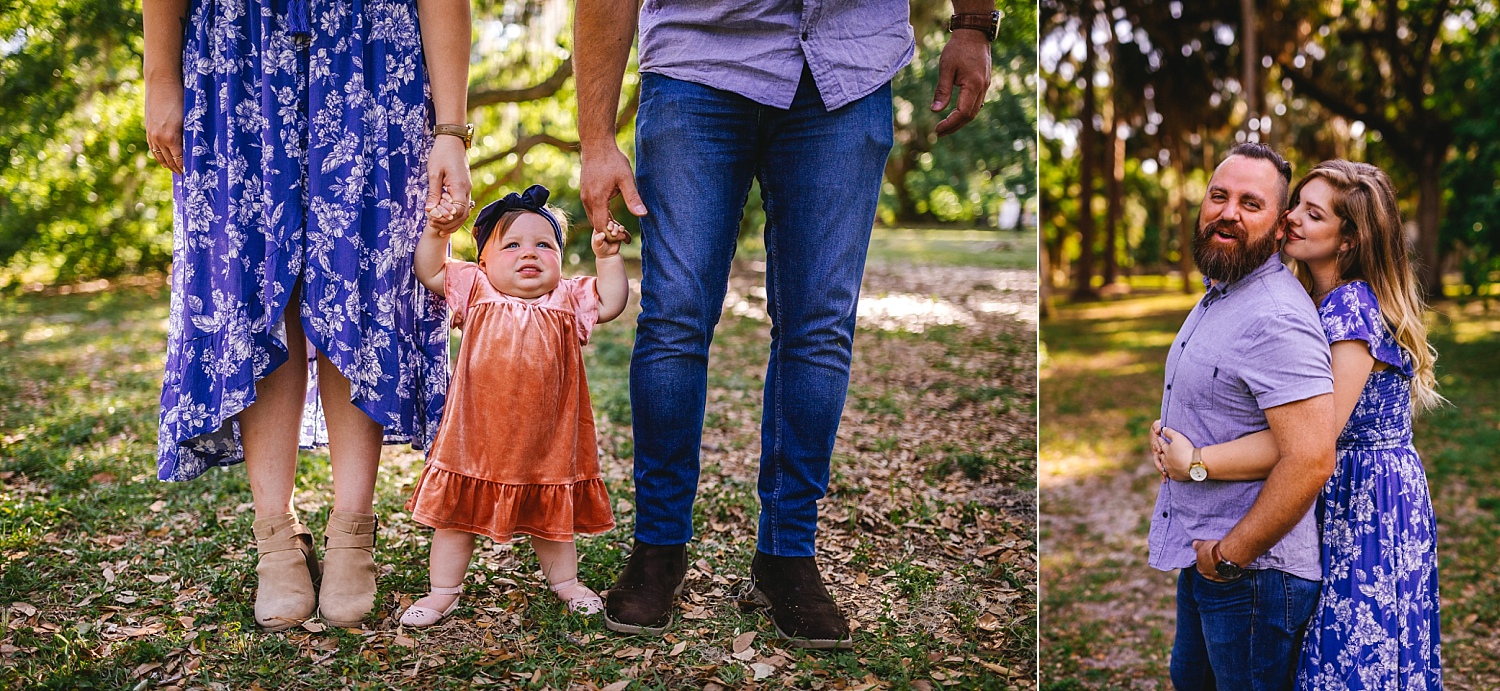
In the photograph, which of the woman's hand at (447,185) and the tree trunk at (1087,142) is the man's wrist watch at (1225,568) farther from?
the tree trunk at (1087,142)

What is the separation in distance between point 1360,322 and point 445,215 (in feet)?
6.51

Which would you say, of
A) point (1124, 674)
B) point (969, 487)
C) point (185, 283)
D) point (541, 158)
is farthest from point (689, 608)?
point (541, 158)

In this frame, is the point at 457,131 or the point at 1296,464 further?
the point at 457,131

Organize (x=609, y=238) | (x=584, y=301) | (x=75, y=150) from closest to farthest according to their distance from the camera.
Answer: (x=609, y=238)
(x=584, y=301)
(x=75, y=150)

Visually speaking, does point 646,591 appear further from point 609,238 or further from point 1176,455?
point 1176,455

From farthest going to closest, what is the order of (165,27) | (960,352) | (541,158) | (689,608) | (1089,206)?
(1089,206) → (541,158) → (960,352) → (689,608) → (165,27)

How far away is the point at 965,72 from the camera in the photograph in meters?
2.51

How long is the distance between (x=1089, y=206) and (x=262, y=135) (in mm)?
17176

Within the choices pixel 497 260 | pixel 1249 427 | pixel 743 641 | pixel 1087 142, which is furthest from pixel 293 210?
pixel 1087 142

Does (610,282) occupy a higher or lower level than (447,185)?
lower

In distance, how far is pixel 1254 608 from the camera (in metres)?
2.11

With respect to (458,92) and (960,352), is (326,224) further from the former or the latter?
(960,352)

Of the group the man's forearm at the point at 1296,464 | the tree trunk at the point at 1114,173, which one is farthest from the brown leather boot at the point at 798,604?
the tree trunk at the point at 1114,173

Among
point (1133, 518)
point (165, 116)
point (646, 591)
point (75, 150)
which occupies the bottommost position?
point (1133, 518)
